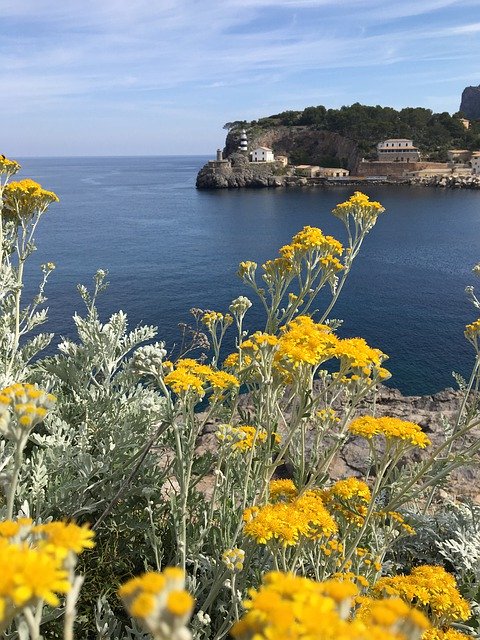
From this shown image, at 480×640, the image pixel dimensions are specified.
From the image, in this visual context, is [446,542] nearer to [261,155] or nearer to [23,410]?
[23,410]

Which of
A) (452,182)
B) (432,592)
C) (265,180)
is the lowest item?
(432,592)

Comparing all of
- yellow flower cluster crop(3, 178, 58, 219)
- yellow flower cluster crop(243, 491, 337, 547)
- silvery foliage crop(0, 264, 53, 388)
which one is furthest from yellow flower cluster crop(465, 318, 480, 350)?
yellow flower cluster crop(3, 178, 58, 219)

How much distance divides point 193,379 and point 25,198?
12.7 ft

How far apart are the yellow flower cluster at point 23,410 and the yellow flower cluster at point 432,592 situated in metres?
2.35

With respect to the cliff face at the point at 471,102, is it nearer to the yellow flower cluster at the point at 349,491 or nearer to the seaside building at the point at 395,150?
the seaside building at the point at 395,150

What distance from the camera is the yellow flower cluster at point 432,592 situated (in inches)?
123

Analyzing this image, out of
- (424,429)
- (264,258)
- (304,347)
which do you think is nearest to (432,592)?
(304,347)

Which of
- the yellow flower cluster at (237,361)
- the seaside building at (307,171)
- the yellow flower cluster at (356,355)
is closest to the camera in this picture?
the yellow flower cluster at (356,355)

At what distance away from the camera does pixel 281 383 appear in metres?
3.77

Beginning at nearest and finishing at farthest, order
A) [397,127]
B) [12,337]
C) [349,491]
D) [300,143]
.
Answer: [349,491] < [12,337] < [397,127] < [300,143]

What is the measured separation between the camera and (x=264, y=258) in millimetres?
39469

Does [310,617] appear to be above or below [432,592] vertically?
above

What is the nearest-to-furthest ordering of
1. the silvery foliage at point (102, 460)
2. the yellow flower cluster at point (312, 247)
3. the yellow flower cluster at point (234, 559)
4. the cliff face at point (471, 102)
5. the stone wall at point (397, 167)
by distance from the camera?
the yellow flower cluster at point (234, 559)
the silvery foliage at point (102, 460)
the yellow flower cluster at point (312, 247)
the stone wall at point (397, 167)
the cliff face at point (471, 102)

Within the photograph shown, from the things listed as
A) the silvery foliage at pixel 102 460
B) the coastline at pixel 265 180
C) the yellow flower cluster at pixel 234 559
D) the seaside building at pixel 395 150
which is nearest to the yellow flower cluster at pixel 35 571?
the yellow flower cluster at pixel 234 559
